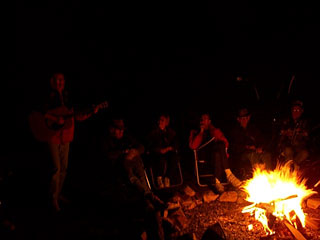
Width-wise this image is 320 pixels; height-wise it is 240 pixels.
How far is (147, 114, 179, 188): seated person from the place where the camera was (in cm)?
480

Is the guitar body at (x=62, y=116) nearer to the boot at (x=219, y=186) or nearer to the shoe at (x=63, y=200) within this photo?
the shoe at (x=63, y=200)

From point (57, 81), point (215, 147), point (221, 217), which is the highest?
point (57, 81)

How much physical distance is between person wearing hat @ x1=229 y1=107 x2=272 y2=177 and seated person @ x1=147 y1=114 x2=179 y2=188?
1024 mm

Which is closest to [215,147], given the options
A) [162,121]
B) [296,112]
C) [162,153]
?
[162,153]

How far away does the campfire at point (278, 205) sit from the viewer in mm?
3414

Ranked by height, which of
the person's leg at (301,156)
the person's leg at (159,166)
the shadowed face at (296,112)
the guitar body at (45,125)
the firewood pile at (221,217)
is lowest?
the firewood pile at (221,217)

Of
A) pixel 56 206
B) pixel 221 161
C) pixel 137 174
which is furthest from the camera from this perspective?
pixel 221 161

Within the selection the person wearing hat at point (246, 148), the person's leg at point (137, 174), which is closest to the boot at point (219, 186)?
the person wearing hat at point (246, 148)

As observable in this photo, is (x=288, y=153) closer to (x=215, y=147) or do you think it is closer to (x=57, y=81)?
(x=215, y=147)

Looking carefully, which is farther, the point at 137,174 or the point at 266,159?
the point at 266,159

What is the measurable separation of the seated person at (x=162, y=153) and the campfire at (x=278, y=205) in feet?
4.45

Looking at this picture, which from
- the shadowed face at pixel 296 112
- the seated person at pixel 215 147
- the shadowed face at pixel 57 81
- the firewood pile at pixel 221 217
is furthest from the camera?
the shadowed face at pixel 296 112

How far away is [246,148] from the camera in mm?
4840

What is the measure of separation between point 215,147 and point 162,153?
880 mm
